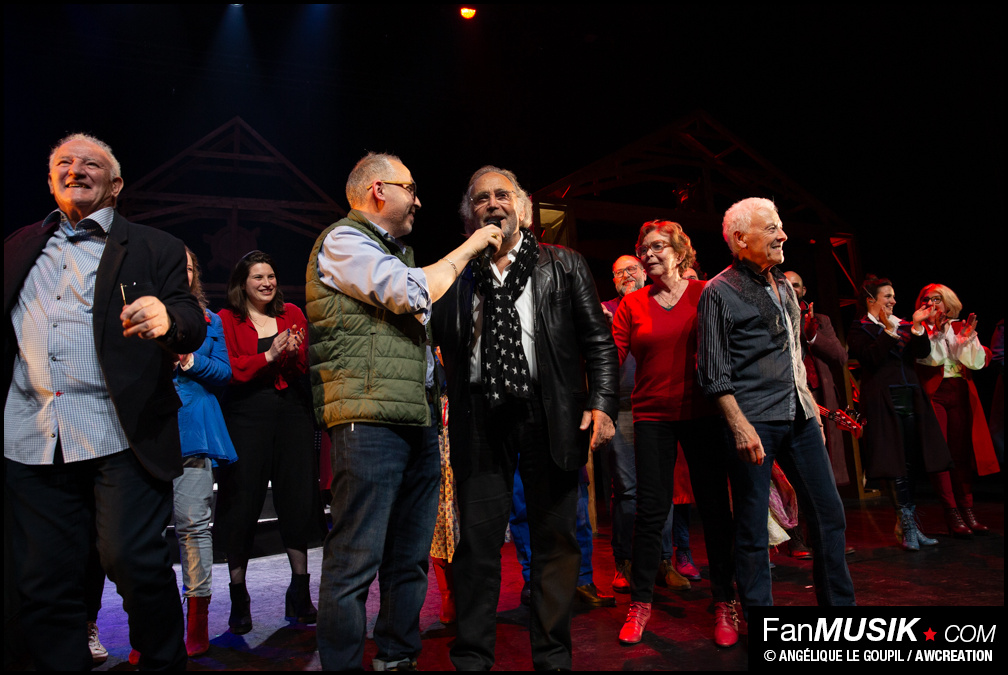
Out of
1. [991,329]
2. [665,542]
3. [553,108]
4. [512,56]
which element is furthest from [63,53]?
[991,329]

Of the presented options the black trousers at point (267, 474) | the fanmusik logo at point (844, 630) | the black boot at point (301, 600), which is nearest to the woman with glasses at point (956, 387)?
the fanmusik logo at point (844, 630)

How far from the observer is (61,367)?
185 centimetres

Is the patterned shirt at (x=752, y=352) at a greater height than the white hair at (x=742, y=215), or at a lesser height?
lesser

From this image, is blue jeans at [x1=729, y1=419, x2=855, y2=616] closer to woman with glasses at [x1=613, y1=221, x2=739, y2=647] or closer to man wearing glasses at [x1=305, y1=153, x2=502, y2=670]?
woman with glasses at [x1=613, y1=221, x2=739, y2=647]

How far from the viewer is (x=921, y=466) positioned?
4.48 m

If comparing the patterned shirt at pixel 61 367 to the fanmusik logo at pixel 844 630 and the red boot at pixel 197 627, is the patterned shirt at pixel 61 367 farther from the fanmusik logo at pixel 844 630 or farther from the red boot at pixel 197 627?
the fanmusik logo at pixel 844 630

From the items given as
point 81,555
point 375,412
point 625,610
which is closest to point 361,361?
point 375,412

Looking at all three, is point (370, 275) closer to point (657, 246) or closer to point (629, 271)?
point (657, 246)

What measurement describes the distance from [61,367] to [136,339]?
0.21 meters

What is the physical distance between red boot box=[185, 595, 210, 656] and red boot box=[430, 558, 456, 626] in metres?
1.06

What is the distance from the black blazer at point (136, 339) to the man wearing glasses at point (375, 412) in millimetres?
438

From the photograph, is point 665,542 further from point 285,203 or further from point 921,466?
point 285,203

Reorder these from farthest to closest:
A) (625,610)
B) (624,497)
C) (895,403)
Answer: (895,403), (624,497), (625,610)

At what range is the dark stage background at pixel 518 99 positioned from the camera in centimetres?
684
